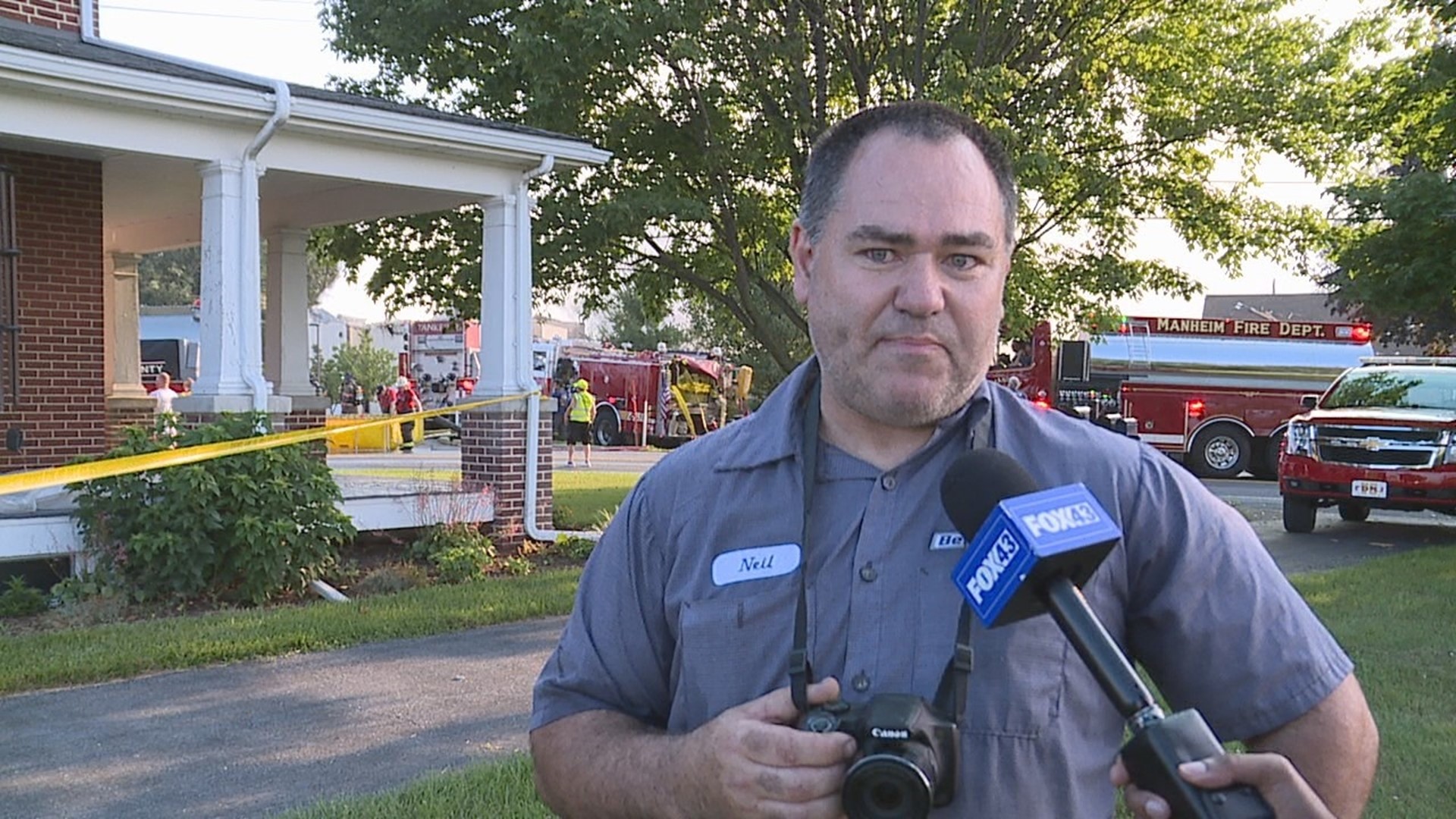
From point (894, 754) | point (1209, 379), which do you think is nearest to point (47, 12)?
point (894, 754)

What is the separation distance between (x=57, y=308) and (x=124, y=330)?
409 cm

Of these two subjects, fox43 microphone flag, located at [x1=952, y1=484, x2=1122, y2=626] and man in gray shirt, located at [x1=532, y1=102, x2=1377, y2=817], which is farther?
man in gray shirt, located at [x1=532, y1=102, x2=1377, y2=817]

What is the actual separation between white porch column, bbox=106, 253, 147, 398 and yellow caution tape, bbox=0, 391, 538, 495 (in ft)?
15.9

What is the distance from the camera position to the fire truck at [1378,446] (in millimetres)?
13336

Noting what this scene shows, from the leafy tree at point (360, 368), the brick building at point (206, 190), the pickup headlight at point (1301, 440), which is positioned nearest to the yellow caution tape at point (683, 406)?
the leafy tree at point (360, 368)

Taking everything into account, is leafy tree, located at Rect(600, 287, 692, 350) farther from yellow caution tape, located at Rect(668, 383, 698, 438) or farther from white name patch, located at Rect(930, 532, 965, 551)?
white name patch, located at Rect(930, 532, 965, 551)

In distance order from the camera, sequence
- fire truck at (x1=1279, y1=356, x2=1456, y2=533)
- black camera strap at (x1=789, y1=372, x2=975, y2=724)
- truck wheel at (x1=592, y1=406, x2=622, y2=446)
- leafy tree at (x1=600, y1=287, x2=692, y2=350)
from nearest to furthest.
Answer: black camera strap at (x1=789, y1=372, x2=975, y2=724)
fire truck at (x1=1279, y1=356, x2=1456, y2=533)
truck wheel at (x1=592, y1=406, x2=622, y2=446)
leafy tree at (x1=600, y1=287, x2=692, y2=350)

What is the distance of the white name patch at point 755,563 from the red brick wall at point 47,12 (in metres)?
11.0

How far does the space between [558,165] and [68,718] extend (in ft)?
23.1

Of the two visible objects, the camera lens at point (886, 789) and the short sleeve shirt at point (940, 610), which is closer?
the camera lens at point (886, 789)

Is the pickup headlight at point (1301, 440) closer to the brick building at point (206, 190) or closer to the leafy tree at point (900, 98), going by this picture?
the leafy tree at point (900, 98)

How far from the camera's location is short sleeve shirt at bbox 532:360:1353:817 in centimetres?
177

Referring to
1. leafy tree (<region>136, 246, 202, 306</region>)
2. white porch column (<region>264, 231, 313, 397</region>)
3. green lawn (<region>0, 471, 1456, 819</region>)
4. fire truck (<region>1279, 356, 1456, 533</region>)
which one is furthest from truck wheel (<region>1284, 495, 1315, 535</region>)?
leafy tree (<region>136, 246, 202, 306</region>)

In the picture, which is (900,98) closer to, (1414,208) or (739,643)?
(1414,208)
